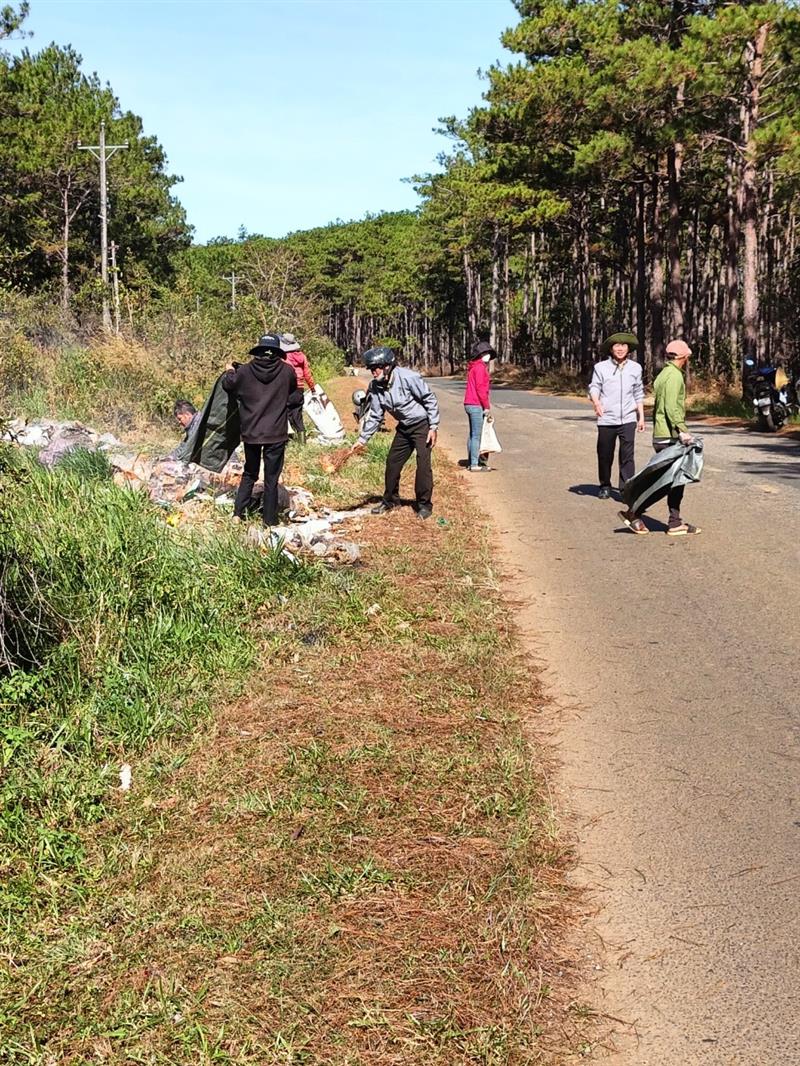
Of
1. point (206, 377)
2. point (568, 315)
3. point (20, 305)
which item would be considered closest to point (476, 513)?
point (206, 377)

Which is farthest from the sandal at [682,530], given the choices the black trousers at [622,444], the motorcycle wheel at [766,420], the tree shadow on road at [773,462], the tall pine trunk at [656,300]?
the tall pine trunk at [656,300]

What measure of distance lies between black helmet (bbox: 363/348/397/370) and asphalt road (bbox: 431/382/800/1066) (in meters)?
1.98

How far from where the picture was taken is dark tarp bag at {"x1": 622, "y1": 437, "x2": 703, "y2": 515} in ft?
30.3

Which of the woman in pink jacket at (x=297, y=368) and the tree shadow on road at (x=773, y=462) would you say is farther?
the tree shadow on road at (x=773, y=462)

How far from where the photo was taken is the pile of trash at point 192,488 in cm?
815

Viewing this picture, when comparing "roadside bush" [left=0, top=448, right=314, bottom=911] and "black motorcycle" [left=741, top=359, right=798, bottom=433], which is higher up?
"black motorcycle" [left=741, top=359, right=798, bottom=433]

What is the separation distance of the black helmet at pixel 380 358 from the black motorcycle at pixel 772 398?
11.7 meters

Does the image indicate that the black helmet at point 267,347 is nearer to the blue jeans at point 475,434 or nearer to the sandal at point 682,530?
the sandal at point 682,530

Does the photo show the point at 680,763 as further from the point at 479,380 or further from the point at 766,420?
the point at 766,420

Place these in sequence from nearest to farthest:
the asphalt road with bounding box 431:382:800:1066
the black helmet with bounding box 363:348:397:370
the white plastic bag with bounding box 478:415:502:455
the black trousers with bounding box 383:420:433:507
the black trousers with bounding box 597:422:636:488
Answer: the asphalt road with bounding box 431:382:800:1066 → the black helmet with bounding box 363:348:397:370 → the black trousers with bounding box 383:420:433:507 → the black trousers with bounding box 597:422:636:488 → the white plastic bag with bounding box 478:415:502:455

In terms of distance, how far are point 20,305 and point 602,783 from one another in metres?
19.1

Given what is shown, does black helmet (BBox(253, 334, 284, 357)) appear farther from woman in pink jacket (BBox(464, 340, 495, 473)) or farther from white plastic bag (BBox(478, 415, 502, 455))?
white plastic bag (BBox(478, 415, 502, 455))

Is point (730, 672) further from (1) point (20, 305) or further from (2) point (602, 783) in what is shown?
(1) point (20, 305)

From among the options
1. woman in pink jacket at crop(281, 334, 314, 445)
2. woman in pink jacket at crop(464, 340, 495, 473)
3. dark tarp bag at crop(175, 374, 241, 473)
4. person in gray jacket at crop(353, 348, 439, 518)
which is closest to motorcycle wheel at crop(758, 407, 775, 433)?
woman in pink jacket at crop(464, 340, 495, 473)
